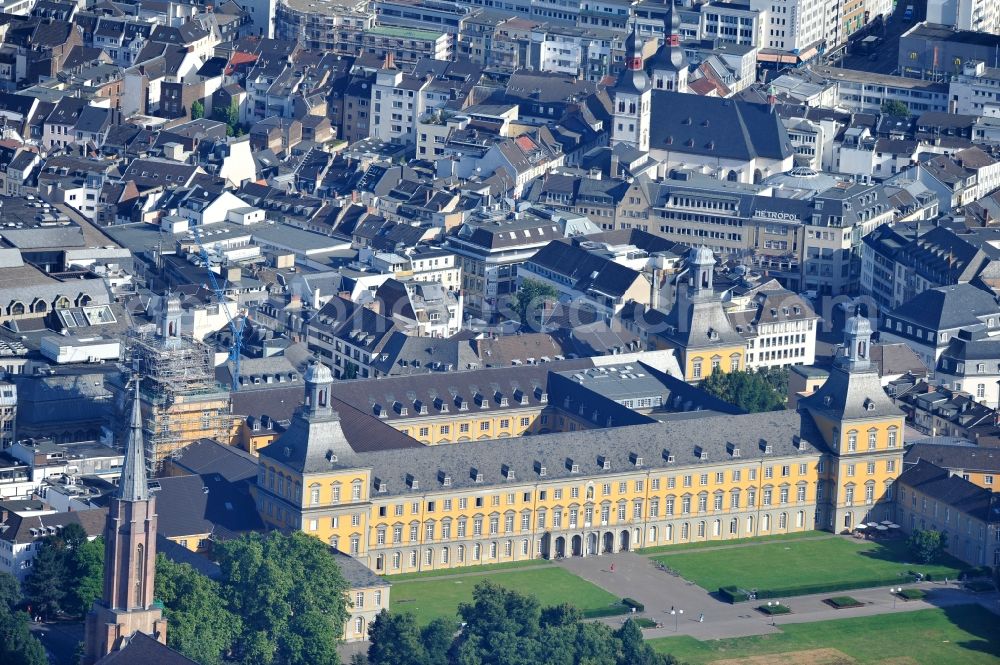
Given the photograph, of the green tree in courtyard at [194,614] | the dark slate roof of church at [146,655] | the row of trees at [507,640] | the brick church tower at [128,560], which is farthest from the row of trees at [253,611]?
the dark slate roof of church at [146,655]

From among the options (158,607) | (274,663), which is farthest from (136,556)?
(274,663)

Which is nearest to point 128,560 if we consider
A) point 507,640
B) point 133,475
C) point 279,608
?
point 133,475

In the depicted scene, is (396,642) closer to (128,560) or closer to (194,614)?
(194,614)

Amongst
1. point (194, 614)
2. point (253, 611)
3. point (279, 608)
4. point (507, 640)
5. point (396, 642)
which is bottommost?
point (396, 642)

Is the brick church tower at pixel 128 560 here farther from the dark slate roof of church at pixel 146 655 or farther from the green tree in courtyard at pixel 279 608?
the green tree in courtyard at pixel 279 608

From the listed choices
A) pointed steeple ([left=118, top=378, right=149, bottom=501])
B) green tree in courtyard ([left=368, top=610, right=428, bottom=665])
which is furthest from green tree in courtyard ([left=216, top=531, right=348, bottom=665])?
pointed steeple ([left=118, top=378, right=149, bottom=501])

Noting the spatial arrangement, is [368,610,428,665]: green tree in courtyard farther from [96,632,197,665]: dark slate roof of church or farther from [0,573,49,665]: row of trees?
[96,632,197,665]: dark slate roof of church

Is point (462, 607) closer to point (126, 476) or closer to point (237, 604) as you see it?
point (237, 604)
